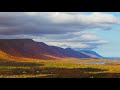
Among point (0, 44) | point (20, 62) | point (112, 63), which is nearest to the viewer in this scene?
point (112, 63)
